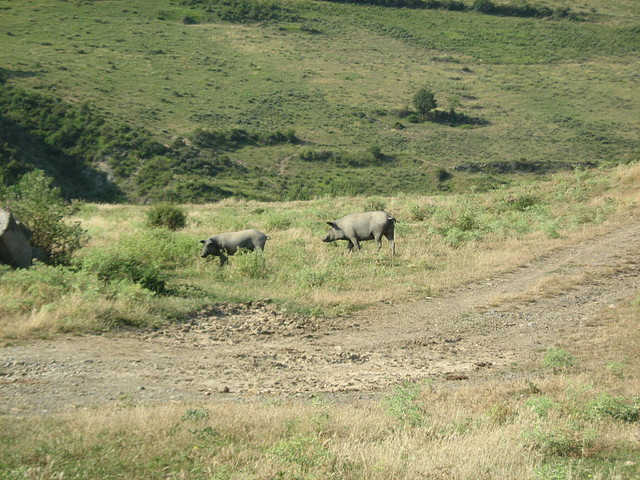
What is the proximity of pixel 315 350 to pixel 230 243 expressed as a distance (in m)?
7.57

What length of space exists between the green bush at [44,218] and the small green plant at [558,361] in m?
10.5

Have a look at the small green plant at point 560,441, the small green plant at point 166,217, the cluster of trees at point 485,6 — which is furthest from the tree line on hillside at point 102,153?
the cluster of trees at point 485,6

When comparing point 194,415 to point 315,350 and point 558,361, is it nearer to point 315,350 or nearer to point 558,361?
point 315,350

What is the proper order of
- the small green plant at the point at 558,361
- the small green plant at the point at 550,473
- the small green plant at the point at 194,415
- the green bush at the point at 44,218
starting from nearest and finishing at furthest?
the small green plant at the point at 550,473
the small green plant at the point at 194,415
the small green plant at the point at 558,361
the green bush at the point at 44,218

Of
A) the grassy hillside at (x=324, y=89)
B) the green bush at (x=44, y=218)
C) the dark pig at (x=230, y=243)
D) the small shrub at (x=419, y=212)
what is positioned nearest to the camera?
the green bush at (x=44, y=218)

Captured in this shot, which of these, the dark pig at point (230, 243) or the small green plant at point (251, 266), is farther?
the dark pig at point (230, 243)

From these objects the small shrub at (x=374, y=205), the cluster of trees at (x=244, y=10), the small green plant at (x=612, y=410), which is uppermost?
the cluster of trees at (x=244, y=10)

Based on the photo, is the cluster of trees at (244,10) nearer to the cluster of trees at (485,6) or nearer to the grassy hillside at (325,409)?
the cluster of trees at (485,6)

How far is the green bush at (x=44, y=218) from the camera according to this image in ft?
49.1

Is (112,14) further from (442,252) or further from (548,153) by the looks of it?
(442,252)

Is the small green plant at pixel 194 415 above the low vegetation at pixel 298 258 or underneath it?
above

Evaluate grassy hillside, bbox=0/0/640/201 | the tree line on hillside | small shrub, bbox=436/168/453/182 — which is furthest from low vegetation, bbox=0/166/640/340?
small shrub, bbox=436/168/453/182

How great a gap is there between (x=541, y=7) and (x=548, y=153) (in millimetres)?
61050

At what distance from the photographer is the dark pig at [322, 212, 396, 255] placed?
18.6 m
